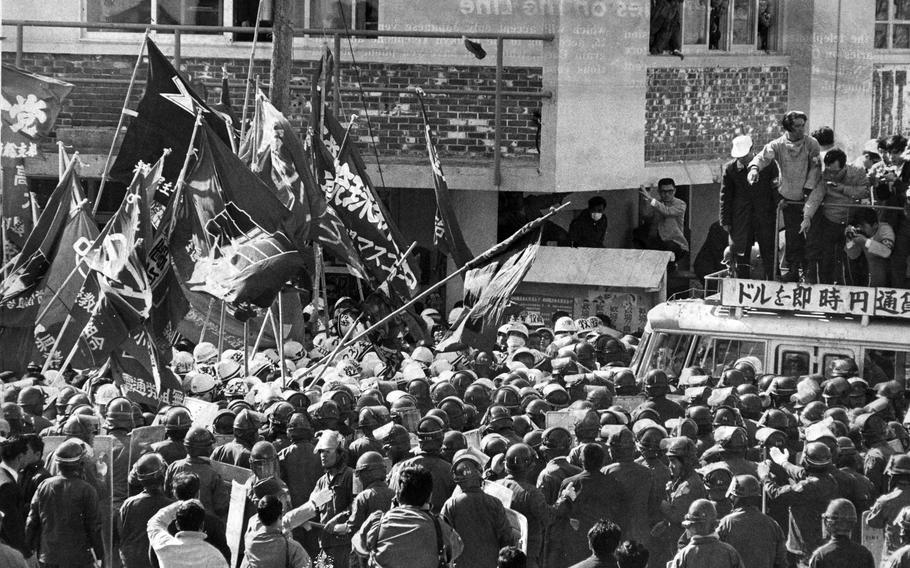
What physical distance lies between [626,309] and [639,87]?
151 inches

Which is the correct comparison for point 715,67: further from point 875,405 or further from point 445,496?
point 445,496

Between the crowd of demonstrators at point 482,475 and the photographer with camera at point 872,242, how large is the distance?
2.89ft

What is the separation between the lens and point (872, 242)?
14.2 meters

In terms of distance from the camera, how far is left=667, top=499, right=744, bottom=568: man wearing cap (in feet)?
30.2

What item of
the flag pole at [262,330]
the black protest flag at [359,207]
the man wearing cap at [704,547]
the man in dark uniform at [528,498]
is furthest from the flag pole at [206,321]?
the man wearing cap at [704,547]

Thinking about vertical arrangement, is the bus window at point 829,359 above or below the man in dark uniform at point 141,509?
above

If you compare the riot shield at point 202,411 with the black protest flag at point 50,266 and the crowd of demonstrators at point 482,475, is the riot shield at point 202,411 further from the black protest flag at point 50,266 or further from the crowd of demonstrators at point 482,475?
the black protest flag at point 50,266

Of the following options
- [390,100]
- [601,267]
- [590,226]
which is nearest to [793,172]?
[601,267]

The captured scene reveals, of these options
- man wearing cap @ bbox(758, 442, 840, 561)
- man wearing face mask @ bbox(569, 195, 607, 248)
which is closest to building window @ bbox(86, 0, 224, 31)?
man wearing face mask @ bbox(569, 195, 607, 248)

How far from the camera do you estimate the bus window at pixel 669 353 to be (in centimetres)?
1441

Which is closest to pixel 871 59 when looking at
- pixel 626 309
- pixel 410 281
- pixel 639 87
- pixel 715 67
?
pixel 715 67

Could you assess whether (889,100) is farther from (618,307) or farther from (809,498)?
(809,498)

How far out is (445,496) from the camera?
10.9m

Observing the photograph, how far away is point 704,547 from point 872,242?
5623mm
